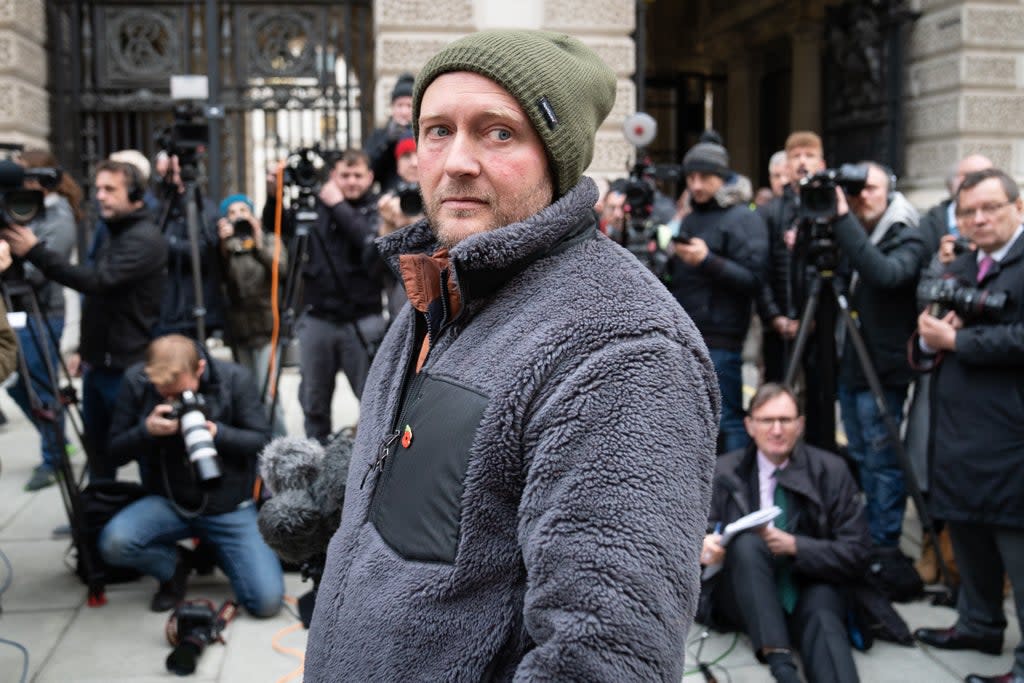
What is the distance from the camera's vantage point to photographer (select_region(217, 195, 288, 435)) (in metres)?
6.19

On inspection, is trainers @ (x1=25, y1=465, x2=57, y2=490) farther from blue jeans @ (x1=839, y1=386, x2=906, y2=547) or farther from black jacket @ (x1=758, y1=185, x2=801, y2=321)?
blue jeans @ (x1=839, y1=386, x2=906, y2=547)

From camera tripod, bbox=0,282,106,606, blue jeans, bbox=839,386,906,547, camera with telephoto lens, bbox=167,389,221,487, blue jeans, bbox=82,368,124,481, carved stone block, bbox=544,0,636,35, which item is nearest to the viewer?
camera with telephoto lens, bbox=167,389,221,487

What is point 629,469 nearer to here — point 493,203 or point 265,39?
point 493,203

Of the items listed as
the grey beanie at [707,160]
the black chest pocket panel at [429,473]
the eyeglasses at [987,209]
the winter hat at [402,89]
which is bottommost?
the black chest pocket panel at [429,473]

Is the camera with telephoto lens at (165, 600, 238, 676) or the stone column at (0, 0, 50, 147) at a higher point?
the stone column at (0, 0, 50, 147)

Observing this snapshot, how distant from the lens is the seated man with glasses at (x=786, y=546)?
4.01m

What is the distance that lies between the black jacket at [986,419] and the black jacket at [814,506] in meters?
0.33

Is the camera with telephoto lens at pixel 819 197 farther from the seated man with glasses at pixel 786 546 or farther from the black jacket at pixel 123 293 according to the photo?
the black jacket at pixel 123 293

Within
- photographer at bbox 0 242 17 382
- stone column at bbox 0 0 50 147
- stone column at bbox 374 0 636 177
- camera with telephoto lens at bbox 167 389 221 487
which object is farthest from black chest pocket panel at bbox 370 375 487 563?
stone column at bbox 0 0 50 147

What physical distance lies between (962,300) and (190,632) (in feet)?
10.6

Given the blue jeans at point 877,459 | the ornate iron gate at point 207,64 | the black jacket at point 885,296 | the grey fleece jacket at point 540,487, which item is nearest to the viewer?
the grey fleece jacket at point 540,487

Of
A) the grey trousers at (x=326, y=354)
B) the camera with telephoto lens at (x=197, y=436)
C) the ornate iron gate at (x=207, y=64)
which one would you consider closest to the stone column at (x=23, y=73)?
the ornate iron gate at (x=207, y=64)

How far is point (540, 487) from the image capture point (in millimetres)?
1245

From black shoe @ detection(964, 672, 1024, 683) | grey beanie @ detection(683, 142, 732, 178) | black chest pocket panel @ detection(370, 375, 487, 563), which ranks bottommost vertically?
black shoe @ detection(964, 672, 1024, 683)
